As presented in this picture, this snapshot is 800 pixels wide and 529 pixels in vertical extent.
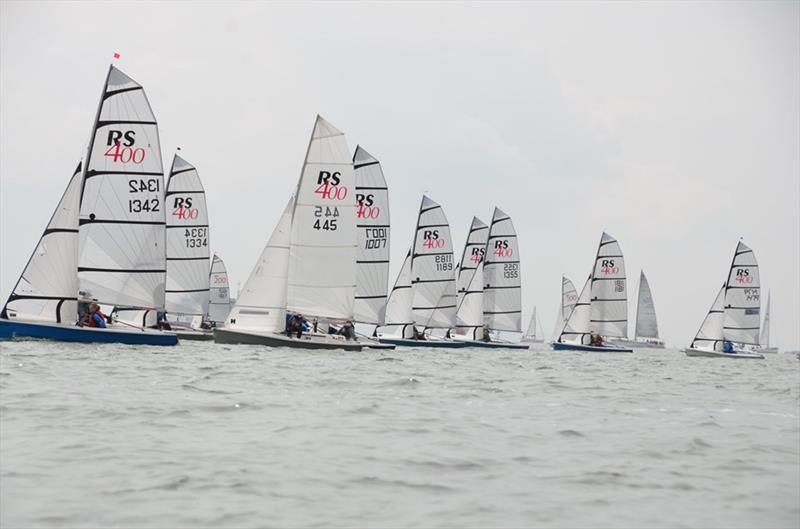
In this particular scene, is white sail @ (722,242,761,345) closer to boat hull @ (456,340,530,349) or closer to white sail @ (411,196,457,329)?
boat hull @ (456,340,530,349)

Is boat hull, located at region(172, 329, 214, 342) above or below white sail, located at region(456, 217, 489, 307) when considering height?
below

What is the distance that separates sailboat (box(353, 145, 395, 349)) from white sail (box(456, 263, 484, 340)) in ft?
56.0

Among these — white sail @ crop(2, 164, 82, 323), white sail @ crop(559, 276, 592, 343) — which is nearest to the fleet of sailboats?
white sail @ crop(2, 164, 82, 323)

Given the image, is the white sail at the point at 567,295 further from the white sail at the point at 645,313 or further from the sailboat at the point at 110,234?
the sailboat at the point at 110,234

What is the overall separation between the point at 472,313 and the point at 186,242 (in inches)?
915

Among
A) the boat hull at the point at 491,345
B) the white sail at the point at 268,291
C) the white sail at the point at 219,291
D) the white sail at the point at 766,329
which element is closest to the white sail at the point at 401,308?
the boat hull at the point at 491,345

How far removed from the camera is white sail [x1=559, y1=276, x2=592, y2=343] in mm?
72312

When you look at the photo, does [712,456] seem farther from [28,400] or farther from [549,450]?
[28,400]

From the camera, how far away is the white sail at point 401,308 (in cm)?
5797

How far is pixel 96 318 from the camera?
33.6 meters

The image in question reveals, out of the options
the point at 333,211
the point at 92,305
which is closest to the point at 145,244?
the point at 92,305

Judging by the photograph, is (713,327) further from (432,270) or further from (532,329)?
(532,329)

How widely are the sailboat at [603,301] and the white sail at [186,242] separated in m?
31.4

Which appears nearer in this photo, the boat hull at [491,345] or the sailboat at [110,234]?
the sailboat at [110,234]
